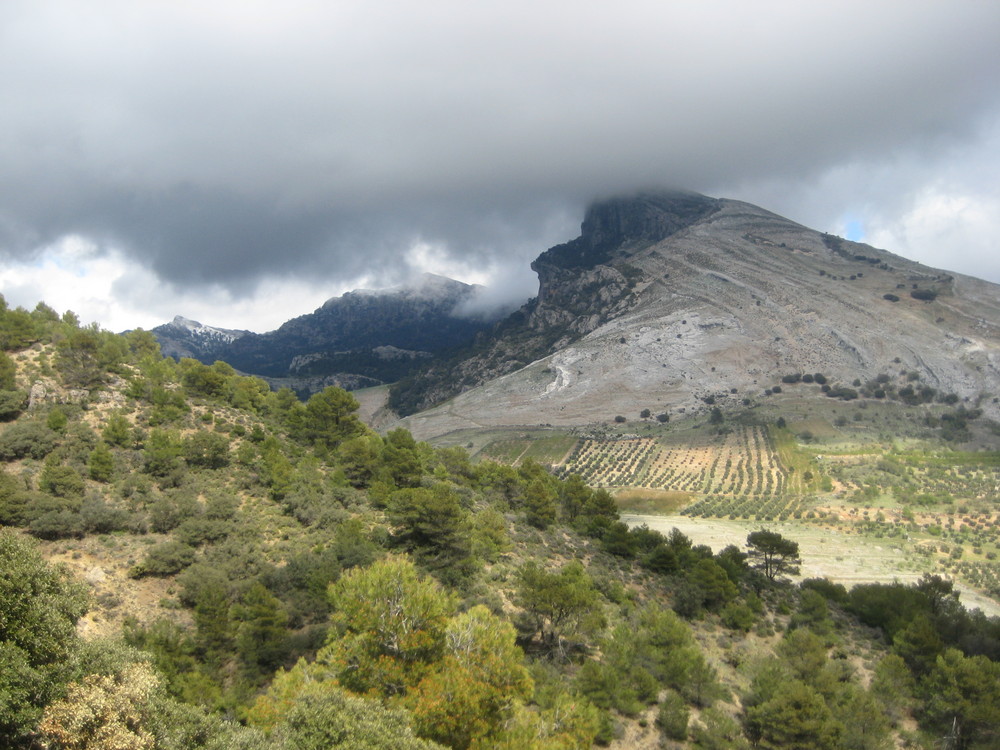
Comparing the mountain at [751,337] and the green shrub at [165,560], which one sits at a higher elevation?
the mountain at [751,337]

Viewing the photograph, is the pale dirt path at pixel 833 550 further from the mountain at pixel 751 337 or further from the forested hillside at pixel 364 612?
the mountain at pixel 751 337

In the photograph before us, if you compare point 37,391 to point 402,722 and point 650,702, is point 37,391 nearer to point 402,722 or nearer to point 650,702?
point 402,722

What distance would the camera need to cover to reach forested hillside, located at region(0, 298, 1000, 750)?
31.5 ft

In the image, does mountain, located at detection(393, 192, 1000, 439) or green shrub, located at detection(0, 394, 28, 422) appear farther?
mountain, located at detection(393, 192, 1000, 439)

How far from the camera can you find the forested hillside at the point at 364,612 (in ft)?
31.5

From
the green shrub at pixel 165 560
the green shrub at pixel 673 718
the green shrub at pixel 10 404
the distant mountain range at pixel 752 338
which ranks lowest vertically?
the green shrub at pixel 673 718

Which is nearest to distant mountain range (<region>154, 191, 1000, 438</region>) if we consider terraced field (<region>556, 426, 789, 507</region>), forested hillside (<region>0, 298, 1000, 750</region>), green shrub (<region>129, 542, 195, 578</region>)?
terraced field (<region>556, 426, 789, 507</region>)

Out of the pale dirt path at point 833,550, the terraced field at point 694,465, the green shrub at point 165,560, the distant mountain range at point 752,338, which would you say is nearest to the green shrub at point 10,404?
the green shrub at point 165,560

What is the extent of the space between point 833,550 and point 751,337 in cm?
10039

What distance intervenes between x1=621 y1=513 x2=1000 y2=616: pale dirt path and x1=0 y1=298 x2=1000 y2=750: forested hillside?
8131mm

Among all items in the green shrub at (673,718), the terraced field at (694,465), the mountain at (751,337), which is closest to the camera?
the green shrub at (673,718)

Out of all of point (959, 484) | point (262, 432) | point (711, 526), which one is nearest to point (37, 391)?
point (262, 432)

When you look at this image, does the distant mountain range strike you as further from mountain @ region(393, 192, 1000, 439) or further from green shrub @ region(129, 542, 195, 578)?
green shrub @ region(129, 542, 195, 578)

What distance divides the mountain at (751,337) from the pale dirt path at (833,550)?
61107mm
